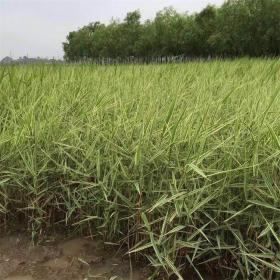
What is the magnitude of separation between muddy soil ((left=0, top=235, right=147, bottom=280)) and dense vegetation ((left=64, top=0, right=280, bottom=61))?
13.2 ft

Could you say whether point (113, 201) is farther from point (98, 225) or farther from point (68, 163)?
point (68, 163)

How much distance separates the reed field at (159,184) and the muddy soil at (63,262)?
6 cm

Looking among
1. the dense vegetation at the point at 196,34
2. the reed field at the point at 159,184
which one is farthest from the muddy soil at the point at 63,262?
the dense vegetation at the point at 196,34

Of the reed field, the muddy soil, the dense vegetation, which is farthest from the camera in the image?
the dense vegetation

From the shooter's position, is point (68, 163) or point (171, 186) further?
point (68, 163)

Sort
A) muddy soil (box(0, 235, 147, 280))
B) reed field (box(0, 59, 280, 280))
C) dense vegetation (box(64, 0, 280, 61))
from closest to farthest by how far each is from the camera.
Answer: reed field (box(0, 59, 280, 280)), muddy soil (box(0, 235, 147, 280)), dense vegetation (box(64, 0, 280, 61))

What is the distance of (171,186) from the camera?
165 cm

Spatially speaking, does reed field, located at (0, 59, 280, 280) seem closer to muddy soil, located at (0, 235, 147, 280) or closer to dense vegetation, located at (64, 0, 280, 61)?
muddy soil, located at (0, 235, 147, 280)

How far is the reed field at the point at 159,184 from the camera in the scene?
1612 mm

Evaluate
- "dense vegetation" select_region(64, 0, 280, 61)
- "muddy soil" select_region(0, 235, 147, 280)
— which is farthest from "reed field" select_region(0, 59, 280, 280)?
"dense vegetation" select_region(64, 0, 280, 61)

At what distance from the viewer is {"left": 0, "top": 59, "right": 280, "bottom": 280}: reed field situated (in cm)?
161

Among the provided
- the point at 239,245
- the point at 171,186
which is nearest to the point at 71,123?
the point at 171,186

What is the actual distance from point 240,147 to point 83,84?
1558 mm

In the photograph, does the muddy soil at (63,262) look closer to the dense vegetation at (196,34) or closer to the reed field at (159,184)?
the reed field at (159,184)
